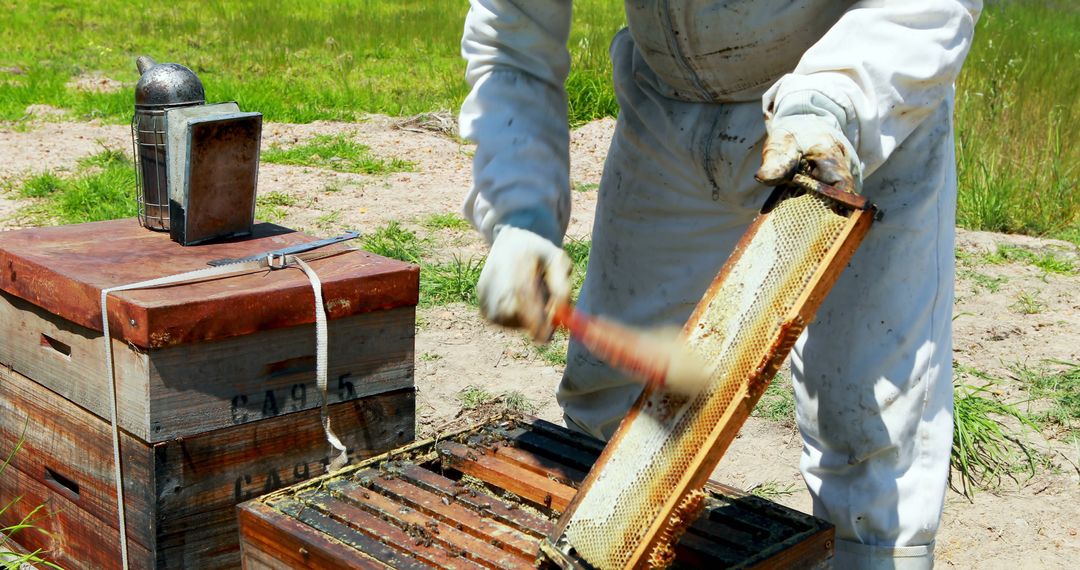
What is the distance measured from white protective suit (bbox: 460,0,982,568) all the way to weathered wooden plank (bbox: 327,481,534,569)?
551 mm

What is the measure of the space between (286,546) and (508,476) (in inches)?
17.4

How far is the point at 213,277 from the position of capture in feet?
7.45

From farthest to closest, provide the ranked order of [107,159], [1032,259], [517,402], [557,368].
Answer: [107,159] < [1032,259] < [557,368] < [517,402]

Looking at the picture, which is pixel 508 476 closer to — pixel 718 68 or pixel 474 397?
pixel 718 68

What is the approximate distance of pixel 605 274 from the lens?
2584 mm

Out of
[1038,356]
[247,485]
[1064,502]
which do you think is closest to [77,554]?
[247,485]

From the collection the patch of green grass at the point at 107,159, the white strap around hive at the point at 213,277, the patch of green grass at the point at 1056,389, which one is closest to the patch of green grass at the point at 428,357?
the white strap around hive at the point at 213,277

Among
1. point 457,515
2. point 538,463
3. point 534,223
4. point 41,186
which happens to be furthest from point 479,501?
point 41,186

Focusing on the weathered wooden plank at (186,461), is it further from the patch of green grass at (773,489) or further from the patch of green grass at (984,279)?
the patch of green grass at (984,279)

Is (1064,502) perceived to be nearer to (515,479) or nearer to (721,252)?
(721,252)

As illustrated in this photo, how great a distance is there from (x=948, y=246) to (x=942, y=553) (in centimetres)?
133

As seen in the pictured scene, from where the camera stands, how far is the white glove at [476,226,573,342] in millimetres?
1741

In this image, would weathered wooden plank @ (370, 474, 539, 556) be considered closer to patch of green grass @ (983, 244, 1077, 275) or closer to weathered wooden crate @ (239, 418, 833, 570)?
weathered wooden crate @ (239, 418, 833, 570)

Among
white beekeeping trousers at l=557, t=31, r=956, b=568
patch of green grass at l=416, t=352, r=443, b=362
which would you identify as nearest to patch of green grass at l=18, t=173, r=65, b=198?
patch of green grass at l=416, t=352, r=443, b=362
